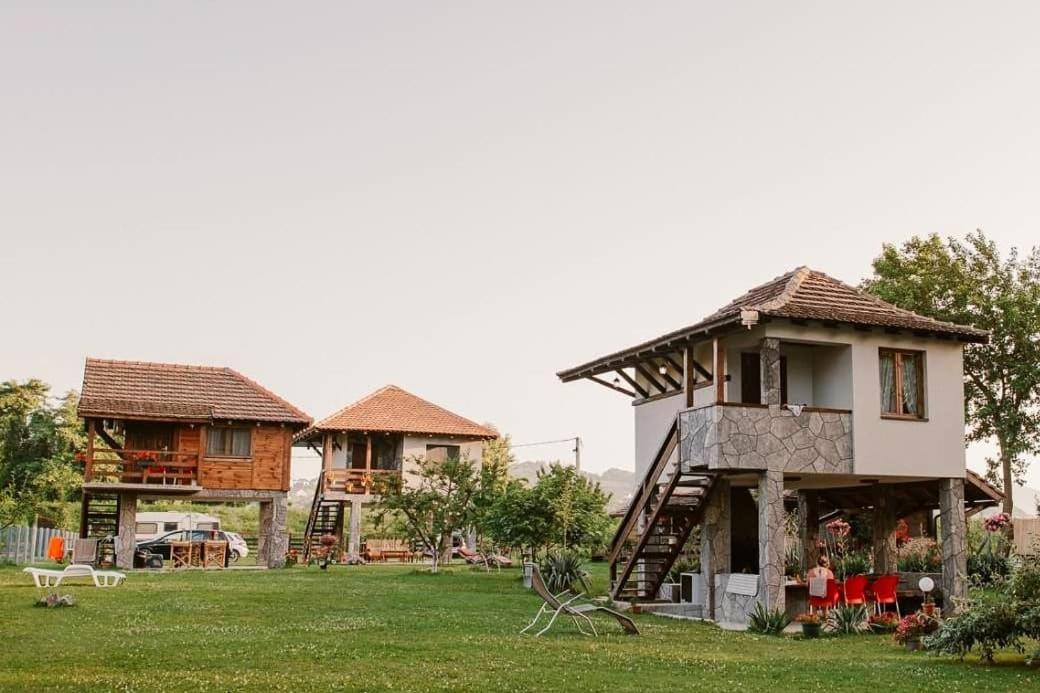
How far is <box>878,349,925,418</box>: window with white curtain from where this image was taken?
61.3 feet

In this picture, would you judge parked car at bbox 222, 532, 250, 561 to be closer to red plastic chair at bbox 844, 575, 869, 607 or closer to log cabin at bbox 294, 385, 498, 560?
log cabin at bbox 294, 385, 498, 560

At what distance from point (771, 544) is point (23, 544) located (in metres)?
25.2

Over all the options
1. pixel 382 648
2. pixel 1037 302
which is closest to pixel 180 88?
pixel 382 648

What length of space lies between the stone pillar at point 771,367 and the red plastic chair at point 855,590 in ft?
10.5

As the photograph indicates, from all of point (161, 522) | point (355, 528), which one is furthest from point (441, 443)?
point (161, 522)

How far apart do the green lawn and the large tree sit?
17.0m

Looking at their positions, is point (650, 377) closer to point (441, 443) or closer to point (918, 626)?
point (918, 626)

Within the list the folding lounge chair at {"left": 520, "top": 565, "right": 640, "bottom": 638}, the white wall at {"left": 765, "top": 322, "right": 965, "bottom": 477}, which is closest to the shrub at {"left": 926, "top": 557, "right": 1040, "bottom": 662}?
the folding lounge chair at {"left": 520, "top": 565, "right": 640, "bottom": 638}

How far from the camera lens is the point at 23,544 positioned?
3234 centimetres

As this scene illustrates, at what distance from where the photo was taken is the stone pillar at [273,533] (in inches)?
1242

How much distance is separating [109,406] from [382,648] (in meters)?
21.1

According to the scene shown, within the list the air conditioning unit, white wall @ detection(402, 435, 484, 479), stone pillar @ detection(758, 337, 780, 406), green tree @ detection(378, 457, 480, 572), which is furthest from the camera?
white wall @ detection(402, 435, 484, 479)

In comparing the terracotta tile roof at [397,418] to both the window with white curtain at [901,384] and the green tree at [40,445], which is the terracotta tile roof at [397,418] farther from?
the window with white curtain at [901,384]

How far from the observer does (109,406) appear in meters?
30.1
